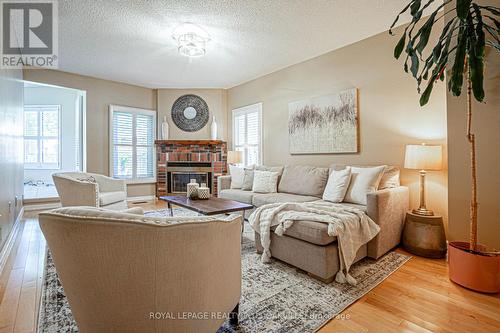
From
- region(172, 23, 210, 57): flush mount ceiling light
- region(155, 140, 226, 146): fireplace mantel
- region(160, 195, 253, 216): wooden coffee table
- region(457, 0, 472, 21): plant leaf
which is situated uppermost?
region(172, 23, 210, 57): flush mount ceiling light

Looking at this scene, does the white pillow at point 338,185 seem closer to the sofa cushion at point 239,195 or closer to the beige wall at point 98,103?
the sofa cushion at point 239,195

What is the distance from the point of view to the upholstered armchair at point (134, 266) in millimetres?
953

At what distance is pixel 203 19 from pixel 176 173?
3.76 m

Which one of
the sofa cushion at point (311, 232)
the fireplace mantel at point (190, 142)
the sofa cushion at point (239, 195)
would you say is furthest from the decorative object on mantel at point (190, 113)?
the sofa cushion at point (311, 232)

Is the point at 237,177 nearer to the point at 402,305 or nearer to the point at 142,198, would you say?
the point at 142,198

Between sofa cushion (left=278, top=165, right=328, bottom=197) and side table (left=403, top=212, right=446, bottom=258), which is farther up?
sofa cushion (left=278, top=165, right=328, bottom=197)

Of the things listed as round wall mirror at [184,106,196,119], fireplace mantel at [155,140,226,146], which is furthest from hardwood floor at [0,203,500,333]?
round wall mirror at [184,106,196,119]

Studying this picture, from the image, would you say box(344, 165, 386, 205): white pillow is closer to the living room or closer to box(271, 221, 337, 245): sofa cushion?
the living room

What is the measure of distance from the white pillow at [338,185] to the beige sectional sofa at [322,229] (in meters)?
0.19

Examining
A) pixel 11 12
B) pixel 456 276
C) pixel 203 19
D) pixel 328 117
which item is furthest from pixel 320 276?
pixel 11 12

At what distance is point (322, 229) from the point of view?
6.59 ft

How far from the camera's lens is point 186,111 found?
6.03 metres

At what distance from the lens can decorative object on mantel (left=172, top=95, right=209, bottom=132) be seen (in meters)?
6.00

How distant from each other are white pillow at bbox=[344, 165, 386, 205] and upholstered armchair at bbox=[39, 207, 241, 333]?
2176 mm
